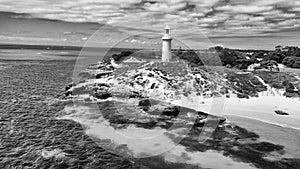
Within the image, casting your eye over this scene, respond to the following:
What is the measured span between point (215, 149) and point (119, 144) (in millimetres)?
10909

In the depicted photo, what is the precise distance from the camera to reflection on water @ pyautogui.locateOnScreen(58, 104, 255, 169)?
2584cm

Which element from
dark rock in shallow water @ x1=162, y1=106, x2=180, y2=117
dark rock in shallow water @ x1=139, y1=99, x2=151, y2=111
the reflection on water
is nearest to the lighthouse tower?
dark rock in shallow water @ x1=139, y1=99, x2=151, y2=111

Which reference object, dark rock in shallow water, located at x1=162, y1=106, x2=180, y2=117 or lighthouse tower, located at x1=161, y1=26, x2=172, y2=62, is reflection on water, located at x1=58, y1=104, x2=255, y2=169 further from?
lighthouse tower, located at x1=161, y1=26, x2=172, y2=62

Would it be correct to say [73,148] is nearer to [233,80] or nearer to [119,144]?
[119,144]

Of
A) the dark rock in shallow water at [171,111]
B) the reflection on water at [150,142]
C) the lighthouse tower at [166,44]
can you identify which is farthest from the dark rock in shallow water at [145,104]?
the lighthouse tower at [166,44]

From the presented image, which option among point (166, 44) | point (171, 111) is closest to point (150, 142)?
point (171, 111)

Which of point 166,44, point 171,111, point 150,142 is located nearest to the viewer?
point 150,142

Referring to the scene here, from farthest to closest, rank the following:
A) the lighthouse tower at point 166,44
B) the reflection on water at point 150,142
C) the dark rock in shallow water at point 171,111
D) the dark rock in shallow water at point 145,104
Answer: the lighthouse tower at point 166,44 < the dark rock in shallow water at point 145,104 < the dark rock in shallow water at point 171,111 < the reflection on water at point 150,142

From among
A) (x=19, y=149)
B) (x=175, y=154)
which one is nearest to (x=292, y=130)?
(x=175, y=154)

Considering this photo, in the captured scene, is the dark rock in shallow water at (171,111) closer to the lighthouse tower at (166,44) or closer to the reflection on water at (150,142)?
the reflection on water at (150,142)

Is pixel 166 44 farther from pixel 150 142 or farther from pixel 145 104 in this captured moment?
pixel 150 142

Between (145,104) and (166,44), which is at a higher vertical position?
(166,44)

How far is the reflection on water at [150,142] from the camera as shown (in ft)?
84.8

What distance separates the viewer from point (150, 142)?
30.4 metres
